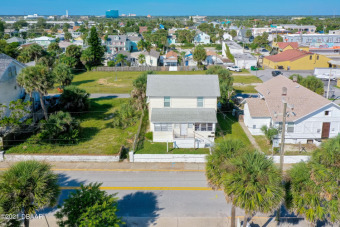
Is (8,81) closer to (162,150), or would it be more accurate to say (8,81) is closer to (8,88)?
(8,88)

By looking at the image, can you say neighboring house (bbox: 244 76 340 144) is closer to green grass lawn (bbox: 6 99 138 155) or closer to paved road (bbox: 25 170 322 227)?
paved road (bbox: 25 170 322 227)

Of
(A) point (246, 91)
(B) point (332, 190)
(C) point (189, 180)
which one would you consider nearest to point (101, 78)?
(A) point (246, 91)

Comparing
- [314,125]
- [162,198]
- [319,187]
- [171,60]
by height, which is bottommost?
[162,198]

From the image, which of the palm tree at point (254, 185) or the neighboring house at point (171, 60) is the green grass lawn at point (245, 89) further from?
the palm tree at point (254, 185)

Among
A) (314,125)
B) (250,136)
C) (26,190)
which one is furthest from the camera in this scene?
(250,136)

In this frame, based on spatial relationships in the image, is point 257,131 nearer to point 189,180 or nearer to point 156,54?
point 189,180

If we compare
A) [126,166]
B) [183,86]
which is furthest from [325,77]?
[126,166]

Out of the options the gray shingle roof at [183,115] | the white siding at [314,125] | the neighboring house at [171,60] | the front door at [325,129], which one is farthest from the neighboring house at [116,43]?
the front door at [325,129]
